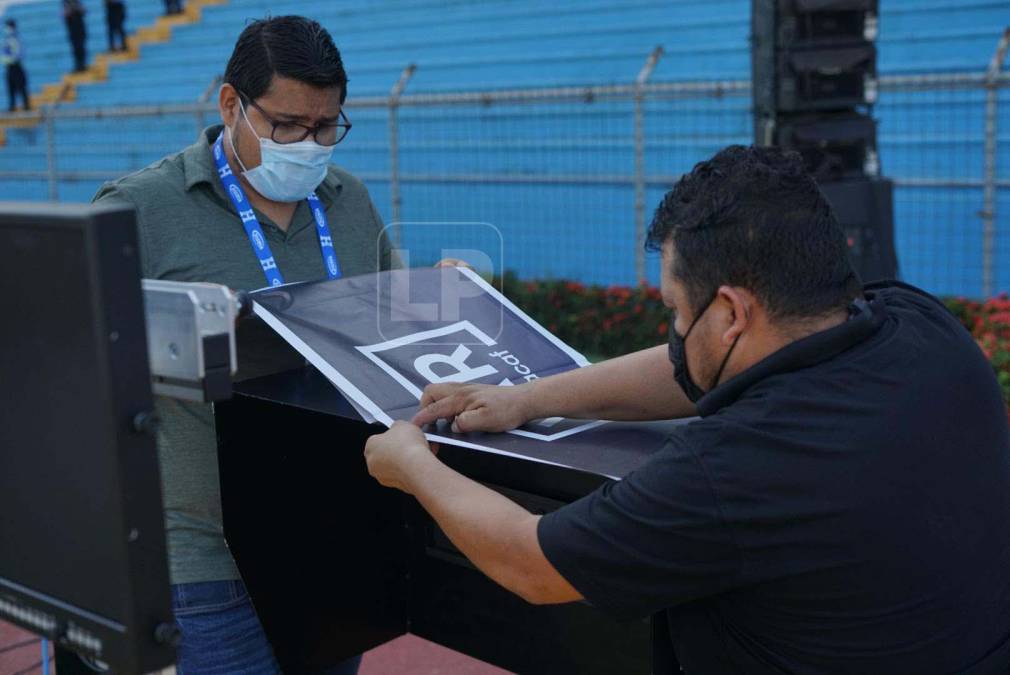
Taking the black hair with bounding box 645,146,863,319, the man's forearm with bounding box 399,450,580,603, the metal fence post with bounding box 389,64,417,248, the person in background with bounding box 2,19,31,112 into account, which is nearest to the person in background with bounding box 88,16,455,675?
the man's forearm with bounding box 399,450,580,603

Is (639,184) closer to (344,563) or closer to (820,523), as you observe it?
(344,563)

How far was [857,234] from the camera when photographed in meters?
5.18

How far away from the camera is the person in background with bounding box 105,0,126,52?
16.9m

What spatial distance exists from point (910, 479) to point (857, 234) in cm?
403

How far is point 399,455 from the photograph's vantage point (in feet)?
5.31

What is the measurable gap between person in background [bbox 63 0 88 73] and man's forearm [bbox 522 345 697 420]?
691 inches

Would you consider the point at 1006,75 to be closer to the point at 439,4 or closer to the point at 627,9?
the point at 627,9

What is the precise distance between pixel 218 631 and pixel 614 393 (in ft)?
2.83

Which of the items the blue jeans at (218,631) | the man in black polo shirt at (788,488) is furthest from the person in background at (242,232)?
the man in black polo shirt at (788,488)

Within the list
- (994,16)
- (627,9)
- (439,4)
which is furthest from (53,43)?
(994,16)

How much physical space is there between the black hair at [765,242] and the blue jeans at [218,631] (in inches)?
42.7

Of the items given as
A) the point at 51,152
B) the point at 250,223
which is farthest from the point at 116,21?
the point at 250,223

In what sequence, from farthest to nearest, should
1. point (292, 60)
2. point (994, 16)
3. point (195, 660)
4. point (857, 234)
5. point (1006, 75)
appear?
1. point (994, 16)
2. point (1006, 75)
3. point (857, 234)
4. point (292, 60)
5. point (195, 660)

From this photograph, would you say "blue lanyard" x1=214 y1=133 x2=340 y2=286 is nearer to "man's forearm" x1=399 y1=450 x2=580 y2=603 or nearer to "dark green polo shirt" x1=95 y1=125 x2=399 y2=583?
"dark green polo shirt" x1=95 y1=125 x2=399 y2=583
